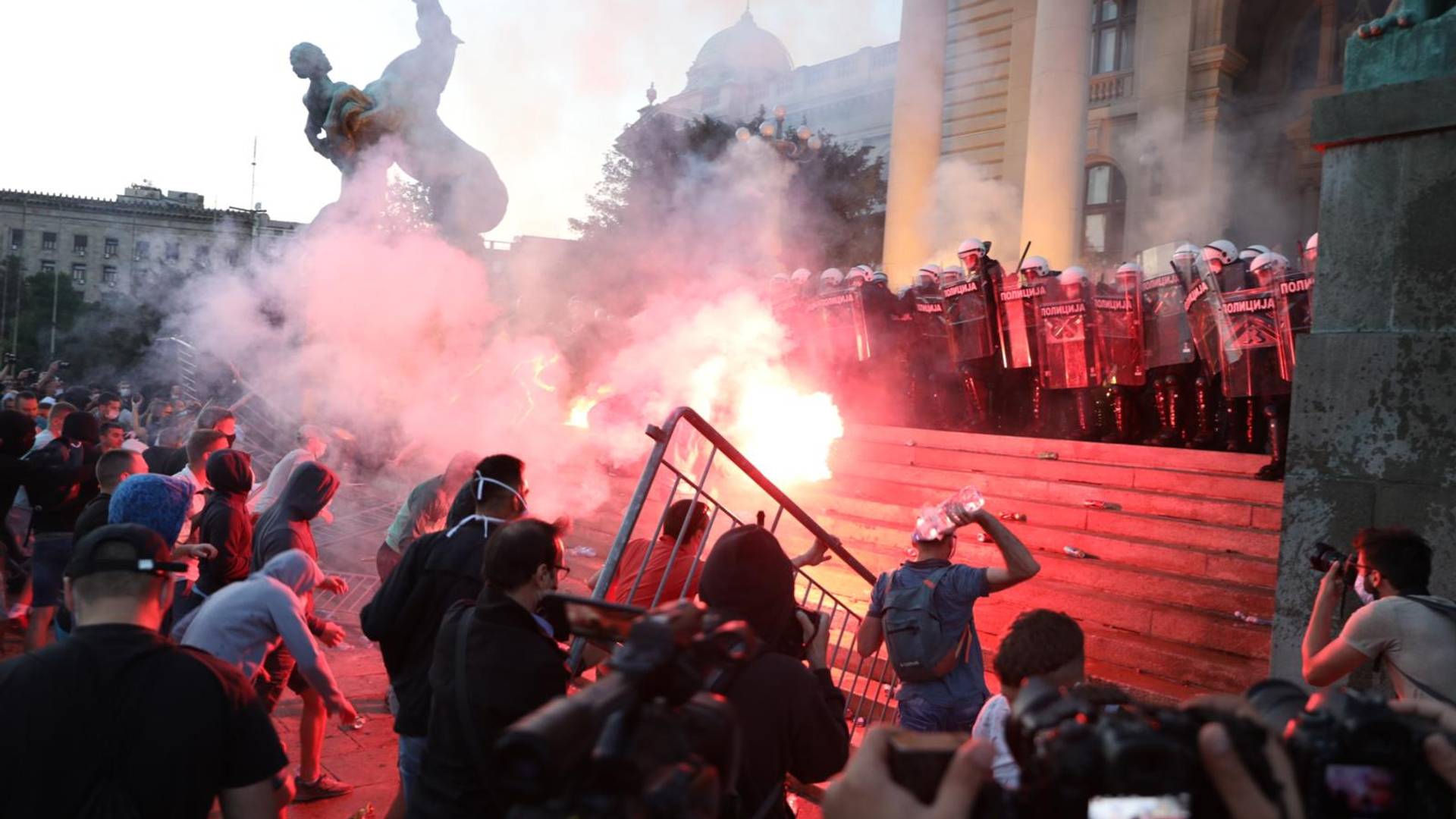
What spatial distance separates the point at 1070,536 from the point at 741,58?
35198mm

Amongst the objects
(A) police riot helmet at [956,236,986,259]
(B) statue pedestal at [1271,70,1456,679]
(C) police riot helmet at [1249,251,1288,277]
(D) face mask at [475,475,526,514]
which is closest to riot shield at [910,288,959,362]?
(A) police riot helmet at [956,236,986,259]

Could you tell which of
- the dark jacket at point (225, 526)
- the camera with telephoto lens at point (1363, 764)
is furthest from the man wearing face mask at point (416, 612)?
the camera with telephoto lens at point (1363, 764)

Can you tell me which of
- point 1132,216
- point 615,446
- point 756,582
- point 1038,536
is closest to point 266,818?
point 756,582

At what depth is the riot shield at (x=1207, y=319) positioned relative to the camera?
27.6 ft

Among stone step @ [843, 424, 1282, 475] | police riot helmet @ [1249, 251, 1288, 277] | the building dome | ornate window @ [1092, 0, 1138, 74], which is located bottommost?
stone step @ [843, 424, 1282, 475]

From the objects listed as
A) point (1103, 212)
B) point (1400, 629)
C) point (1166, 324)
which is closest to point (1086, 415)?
point (1166, 324)

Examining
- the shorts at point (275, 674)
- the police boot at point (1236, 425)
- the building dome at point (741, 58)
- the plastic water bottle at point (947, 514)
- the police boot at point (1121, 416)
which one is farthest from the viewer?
the building dome at point (741, 58)

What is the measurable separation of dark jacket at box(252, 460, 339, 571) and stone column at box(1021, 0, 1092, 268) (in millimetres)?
13899

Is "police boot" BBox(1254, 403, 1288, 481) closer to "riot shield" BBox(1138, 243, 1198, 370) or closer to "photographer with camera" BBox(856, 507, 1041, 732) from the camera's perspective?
"riot shield" BBox(1138, 243, 1198, 370)

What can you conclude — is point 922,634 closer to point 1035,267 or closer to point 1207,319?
point 1207,319

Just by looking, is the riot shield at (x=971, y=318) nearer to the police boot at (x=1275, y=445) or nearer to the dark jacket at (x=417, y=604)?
the police boot at (x=1275, y=445)

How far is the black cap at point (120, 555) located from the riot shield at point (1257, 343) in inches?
315

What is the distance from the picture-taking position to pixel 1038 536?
322 inches

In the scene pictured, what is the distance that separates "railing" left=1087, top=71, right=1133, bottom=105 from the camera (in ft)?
64.6
